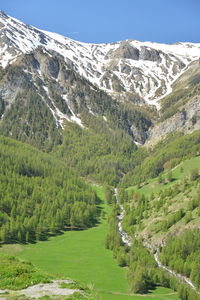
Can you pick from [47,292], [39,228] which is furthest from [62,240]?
[47,292]

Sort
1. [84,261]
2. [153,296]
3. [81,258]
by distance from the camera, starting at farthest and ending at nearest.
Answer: [81,258]
[84,261]
[153,296]

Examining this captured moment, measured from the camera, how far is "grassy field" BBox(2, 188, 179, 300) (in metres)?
117

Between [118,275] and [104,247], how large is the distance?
40.1m

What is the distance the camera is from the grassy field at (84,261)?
117 m

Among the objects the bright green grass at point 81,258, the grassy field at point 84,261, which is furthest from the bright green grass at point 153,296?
the bright green grass at point 81,258

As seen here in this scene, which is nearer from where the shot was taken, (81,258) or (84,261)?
(84,261)

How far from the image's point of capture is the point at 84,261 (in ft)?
495

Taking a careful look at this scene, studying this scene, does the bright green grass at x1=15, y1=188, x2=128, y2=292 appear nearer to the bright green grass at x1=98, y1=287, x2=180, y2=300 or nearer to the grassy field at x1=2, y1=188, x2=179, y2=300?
the grassy field at x1=2, y1=188, x2=179, y2=300

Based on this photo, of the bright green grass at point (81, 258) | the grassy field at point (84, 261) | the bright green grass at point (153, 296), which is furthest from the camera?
the bright green grass at point (81, 258)

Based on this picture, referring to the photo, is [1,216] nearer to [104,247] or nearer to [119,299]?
[104,247]

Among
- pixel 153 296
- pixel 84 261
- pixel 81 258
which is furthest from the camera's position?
pixel 81 258

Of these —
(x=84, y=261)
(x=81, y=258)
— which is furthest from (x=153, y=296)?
(x=81, y=258)

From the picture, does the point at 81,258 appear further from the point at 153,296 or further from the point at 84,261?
the point at 153,296

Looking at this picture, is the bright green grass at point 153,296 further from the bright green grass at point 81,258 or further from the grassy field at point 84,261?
the bright green grass at point 81,258
